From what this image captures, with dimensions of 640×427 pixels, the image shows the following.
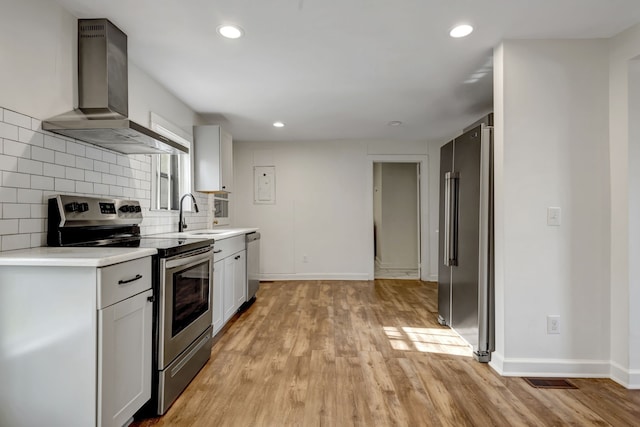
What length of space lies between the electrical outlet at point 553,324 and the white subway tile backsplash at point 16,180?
3.30 metres

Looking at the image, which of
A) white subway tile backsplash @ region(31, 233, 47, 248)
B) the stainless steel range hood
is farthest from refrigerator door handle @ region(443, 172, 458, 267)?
white subway tile backsplash @ region(31, 233, 47, 248)

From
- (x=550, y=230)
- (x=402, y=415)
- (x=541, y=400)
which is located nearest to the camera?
(x=402, y=415)

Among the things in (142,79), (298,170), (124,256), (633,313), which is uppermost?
(142,79)

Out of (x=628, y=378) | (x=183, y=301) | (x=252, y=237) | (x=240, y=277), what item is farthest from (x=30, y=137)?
(x=628, y=378)

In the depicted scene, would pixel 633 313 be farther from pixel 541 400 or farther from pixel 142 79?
pixel 142 79

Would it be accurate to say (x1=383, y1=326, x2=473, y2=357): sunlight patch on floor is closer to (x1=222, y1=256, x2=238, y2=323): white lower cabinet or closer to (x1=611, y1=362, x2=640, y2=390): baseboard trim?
(x1=611, y1=362, x2=640, y2=390): baseboard trim

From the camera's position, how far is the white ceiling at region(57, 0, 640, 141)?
2014 millimetres

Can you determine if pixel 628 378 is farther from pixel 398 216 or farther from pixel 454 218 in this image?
pixel 398 216

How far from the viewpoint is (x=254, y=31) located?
7.44ft

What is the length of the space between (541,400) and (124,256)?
2448 millimetres

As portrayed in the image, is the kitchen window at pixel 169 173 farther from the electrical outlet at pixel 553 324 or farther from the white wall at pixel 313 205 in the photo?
the electrical outlet at pixel 553 324

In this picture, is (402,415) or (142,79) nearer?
(402,415)

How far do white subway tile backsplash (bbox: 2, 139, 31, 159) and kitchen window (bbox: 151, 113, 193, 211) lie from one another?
1.26 m

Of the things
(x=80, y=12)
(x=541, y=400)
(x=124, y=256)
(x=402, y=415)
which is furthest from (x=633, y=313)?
(x=80, y=12)
